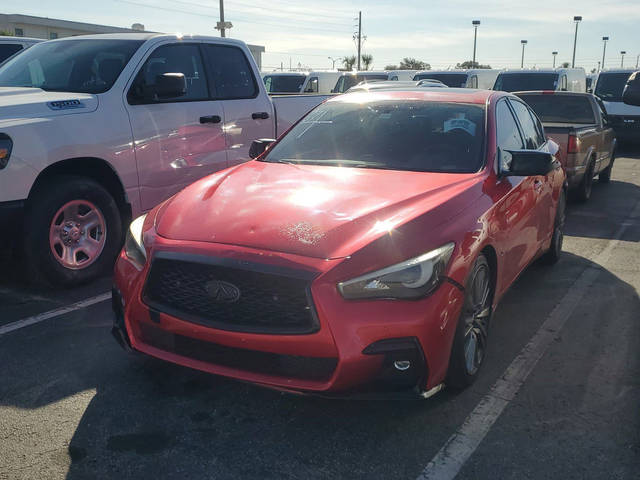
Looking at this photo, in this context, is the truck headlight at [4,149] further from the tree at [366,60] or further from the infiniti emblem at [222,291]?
the tree at [366,60]

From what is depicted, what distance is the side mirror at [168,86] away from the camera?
5594 millimetres

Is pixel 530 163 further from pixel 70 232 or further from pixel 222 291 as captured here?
pixel 70 232

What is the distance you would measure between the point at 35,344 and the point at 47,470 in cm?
152

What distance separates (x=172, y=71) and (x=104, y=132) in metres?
1.20

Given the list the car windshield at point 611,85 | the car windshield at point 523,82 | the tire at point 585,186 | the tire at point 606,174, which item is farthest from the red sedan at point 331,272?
the car windshield at point 611,85

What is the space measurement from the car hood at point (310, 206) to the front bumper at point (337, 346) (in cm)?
15

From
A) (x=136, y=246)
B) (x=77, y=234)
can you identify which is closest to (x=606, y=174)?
(x=77, y=234)

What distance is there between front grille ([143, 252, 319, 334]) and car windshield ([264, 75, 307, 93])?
61.1 feet

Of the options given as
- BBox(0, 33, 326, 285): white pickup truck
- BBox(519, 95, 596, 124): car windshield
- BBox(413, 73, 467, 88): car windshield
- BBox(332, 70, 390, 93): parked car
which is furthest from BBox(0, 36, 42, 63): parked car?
BBox(413, 73, 467, 88): car windshield

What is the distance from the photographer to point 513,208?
418 centimetres

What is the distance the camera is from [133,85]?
569 cm

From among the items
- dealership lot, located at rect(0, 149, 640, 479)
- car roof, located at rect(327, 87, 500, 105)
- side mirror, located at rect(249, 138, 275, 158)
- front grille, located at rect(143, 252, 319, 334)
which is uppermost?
car roof, located at rect(327, 87, 500, 105)

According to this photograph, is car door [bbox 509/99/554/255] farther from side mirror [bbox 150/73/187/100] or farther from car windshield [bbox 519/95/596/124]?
car windshield [bbox 519/95/596/124]

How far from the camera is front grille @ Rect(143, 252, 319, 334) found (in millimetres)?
2824
